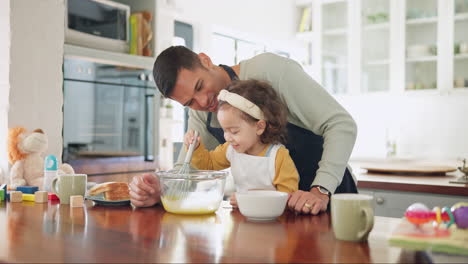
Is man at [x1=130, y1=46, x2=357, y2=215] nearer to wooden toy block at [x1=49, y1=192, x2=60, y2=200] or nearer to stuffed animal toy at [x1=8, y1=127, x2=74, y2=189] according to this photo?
wooden toy block at [x1=49, y1=192, x2=60, y2=200]

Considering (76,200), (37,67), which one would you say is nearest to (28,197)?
(76,200)

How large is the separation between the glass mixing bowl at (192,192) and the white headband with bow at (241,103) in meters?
0.26

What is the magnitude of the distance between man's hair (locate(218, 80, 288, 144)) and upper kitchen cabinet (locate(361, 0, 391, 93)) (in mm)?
3801

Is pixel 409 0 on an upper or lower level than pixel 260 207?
upper

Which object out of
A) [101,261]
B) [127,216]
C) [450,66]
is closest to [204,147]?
[127,216]

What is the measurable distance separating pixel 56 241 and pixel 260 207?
1.44ft

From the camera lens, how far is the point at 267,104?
1449 mm

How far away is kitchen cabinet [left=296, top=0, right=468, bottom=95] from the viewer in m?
4.64

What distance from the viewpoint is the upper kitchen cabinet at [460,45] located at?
15.1ft

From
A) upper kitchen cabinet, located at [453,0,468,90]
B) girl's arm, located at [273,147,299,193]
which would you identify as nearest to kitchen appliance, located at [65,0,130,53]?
girl's arm, located at [273,147,299,193]

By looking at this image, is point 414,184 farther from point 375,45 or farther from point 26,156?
point 375,45

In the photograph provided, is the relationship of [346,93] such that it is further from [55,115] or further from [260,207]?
[260,207]

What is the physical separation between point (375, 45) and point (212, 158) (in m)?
3.90

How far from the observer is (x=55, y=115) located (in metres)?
2.39
